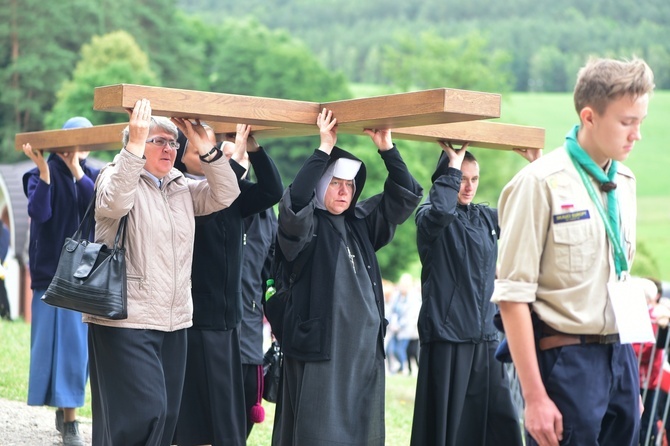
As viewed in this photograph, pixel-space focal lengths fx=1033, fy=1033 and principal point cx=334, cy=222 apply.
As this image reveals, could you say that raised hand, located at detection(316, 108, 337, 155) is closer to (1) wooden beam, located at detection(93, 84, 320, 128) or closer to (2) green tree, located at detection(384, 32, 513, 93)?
(1) wooden beam, located at detection(93, 84, 320, 128)

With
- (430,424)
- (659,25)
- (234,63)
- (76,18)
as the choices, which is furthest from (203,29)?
(430,424)

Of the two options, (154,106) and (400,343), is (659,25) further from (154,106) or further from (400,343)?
(154,106)

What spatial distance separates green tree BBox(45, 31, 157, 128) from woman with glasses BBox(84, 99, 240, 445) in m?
36.0

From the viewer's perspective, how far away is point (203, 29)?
87375 mm

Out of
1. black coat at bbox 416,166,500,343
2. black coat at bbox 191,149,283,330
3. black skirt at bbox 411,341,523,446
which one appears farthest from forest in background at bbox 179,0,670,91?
black coat at bbox 191,149,283,330

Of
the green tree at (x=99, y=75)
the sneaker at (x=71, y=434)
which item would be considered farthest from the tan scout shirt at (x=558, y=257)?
the green tree at (x=99, y=75)

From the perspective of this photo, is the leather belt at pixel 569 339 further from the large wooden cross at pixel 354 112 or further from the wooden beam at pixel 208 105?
the wooden beam at pixel 208 105

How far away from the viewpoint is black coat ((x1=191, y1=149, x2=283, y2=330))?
6.39 m

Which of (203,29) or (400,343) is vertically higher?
(203,29)

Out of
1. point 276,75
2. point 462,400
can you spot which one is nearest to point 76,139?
point 462,400

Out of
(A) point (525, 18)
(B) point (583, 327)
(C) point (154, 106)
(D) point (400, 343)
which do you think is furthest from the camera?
(A) point (525, 18)

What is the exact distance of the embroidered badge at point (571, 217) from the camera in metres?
4.02

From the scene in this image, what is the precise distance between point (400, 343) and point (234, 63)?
177 feet

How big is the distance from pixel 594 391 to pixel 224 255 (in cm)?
301
